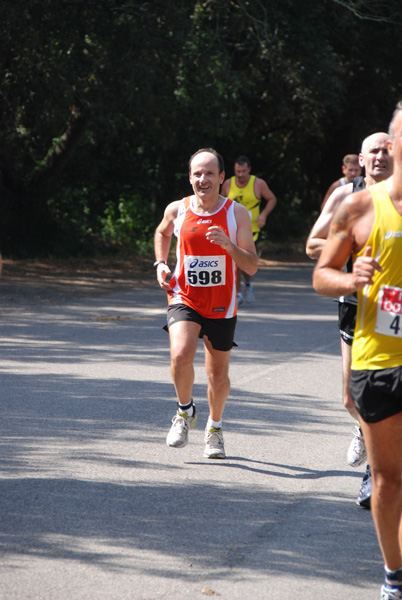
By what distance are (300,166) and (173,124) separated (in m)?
11.2

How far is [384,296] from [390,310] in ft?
0.18

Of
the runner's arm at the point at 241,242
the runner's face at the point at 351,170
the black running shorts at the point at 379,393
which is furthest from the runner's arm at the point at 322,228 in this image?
the runner's face at the point at 351,170

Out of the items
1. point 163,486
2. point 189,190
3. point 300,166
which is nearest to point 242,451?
point 163,486

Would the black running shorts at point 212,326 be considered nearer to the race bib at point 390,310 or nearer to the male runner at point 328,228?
the male runner at point 328,228

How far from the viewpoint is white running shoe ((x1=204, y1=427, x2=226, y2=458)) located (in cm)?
587

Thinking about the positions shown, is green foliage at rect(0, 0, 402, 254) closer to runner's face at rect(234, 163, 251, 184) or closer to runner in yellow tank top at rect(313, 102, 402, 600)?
runner's face at rect(234, 163, 251, 184)

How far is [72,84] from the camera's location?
15.7 m

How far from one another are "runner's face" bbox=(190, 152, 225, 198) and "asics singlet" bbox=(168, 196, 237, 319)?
159 mm

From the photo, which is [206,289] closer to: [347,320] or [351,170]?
[347,320]

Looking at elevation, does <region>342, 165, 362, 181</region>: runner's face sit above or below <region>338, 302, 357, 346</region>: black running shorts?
above

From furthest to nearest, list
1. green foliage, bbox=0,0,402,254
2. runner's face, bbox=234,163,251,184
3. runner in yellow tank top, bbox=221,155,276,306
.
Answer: green foliage, bbox=0,0,402,254 → runner in yellow tank top, bbox=221,155,276,306 → runner's face, bbox=234,163,251,184

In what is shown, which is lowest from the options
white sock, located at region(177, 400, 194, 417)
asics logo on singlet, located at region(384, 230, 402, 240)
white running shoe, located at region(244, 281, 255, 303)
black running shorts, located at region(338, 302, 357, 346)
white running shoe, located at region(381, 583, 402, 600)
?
white running shoe, located at region(244, 281, 255, 303)

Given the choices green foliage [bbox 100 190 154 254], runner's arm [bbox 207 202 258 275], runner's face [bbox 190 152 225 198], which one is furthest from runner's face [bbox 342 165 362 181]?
green foliage [bbox 100 190 154 254]

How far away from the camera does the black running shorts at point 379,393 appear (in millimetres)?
3395
